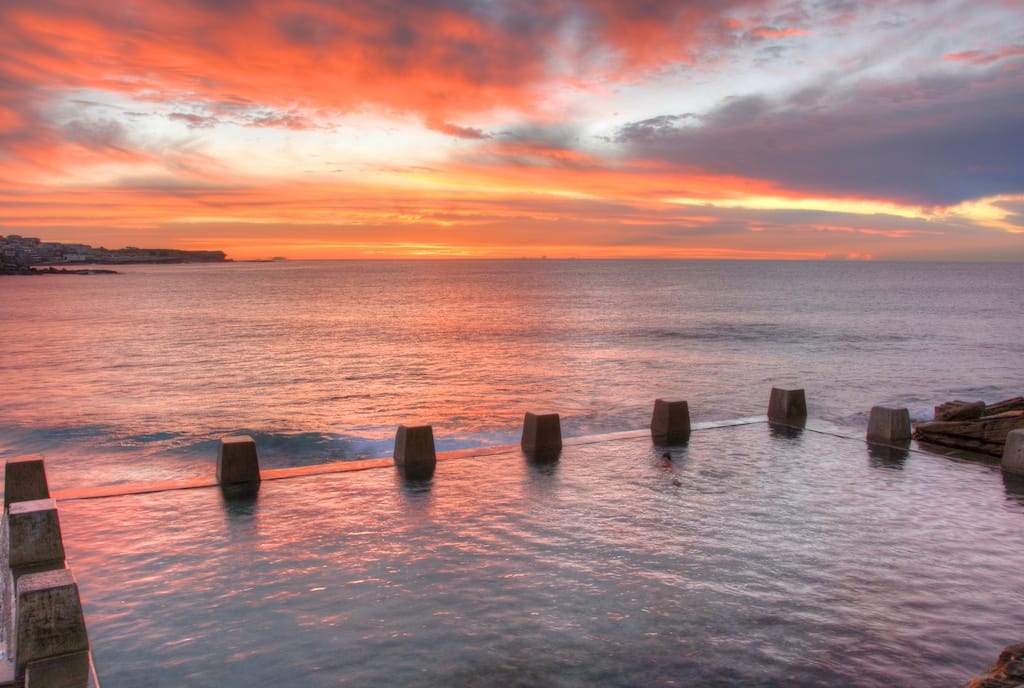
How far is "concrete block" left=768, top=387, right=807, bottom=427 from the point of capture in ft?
61.0

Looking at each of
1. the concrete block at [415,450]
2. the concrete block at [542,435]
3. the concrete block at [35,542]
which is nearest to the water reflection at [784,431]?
the concrete block at [542,435]

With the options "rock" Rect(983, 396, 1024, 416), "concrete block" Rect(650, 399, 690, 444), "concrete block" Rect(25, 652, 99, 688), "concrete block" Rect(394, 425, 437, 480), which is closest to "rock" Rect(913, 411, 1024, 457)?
"rock" Rect(983, 396, 1024, 416)

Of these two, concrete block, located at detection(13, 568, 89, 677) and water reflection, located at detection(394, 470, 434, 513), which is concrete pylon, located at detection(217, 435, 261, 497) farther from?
concrete block, located at detection(13, 568, 89, 677)

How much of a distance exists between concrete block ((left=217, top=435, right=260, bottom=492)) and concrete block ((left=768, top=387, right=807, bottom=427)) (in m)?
12.4

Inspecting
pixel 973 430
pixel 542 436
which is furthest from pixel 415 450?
pixel 973 430

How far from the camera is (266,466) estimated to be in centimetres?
2211

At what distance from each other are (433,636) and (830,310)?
302ft

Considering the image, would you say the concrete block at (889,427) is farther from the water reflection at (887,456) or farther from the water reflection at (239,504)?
the water reflection at (239,504)

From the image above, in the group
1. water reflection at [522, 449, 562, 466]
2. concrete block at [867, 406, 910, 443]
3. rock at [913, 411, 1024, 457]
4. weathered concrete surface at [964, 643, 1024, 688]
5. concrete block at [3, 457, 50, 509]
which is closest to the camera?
weathered concrete surface at [964, 643, 1024, 688]

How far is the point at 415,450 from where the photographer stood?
14617 mm

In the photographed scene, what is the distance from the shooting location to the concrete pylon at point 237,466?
1310cm

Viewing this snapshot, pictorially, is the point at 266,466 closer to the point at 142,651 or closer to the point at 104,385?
the point at 142,651

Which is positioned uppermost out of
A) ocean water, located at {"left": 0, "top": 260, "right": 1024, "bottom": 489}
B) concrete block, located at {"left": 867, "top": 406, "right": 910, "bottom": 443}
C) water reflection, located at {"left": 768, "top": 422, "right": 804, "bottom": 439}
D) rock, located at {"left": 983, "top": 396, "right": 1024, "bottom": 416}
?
rock, located at {"left": 983, "top": 396, "right": 1024, "bottom": 416}

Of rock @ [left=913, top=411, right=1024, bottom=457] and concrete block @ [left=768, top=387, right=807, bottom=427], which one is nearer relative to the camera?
rock @ [left=913, top=411, right=1024, bottom=457]
